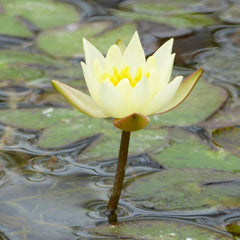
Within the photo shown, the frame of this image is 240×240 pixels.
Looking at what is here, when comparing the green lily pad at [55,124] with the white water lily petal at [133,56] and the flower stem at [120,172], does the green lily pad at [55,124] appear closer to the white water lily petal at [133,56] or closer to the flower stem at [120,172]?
the flower stem at [120,172]

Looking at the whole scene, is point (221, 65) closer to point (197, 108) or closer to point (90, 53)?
point (197, 108)

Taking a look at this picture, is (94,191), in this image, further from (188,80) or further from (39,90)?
(39,90)

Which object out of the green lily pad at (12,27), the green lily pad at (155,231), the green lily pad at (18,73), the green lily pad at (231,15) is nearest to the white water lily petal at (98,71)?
the green lily pad at (155,231)

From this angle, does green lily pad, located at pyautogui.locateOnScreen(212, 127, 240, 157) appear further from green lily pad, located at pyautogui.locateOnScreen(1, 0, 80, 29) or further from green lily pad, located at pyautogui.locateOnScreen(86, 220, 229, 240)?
green lily pad, located at pyautogui.locateOnScreen(1, 0, 80, 29)

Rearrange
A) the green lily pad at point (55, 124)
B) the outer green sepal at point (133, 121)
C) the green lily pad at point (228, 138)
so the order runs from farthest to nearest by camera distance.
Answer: the green lily pad at point (55, 124), the green lily pad at point (228, 138), the outer green sepal at point (133, 121)

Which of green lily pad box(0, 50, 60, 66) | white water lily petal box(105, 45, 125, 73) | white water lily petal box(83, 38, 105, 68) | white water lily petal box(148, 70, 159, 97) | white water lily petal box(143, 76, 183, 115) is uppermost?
green lily pad box(0, 50, 60, 66)

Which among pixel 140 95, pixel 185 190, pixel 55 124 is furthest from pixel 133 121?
pixel 55 124

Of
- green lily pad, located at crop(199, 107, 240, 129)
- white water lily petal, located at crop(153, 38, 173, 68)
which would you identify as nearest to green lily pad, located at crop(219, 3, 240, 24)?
green lily pad, located at crop(199, 107, 240, 129)
